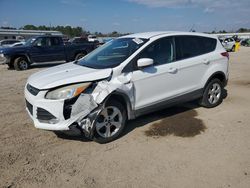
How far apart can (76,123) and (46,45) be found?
11311 mm

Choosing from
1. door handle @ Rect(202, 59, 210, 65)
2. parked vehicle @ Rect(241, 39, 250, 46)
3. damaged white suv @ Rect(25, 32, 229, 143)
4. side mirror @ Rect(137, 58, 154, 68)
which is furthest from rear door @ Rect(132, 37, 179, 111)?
parked vehicle @ Rect(241, 39, 250, 46)

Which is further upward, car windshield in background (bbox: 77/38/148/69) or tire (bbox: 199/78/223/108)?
car windshield in background (bbox: 77/38/148/69)

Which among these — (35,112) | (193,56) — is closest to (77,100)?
(35,112)

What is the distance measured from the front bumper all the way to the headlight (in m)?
0.07

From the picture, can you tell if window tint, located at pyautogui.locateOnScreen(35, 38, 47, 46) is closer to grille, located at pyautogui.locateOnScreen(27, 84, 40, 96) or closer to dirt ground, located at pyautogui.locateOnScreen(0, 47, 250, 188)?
dirt ground, located at pyautogui.locateOnScreen(0, 47, 250, 188)

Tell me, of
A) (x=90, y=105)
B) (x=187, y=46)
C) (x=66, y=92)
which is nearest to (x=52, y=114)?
(x=66, y=92)

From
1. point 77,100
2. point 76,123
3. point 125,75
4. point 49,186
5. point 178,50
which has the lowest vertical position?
point 49,186

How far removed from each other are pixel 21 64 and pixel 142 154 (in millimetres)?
11618

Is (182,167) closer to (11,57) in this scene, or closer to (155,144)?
(155,144)

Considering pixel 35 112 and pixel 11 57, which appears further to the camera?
pixel 11 57

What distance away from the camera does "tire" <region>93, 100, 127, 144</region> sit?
3914 mm

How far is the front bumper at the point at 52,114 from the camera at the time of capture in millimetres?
3590

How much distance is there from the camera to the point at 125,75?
4.05m

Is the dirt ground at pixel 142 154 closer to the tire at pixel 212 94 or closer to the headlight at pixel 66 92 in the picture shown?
the tire at pixel 212 94
